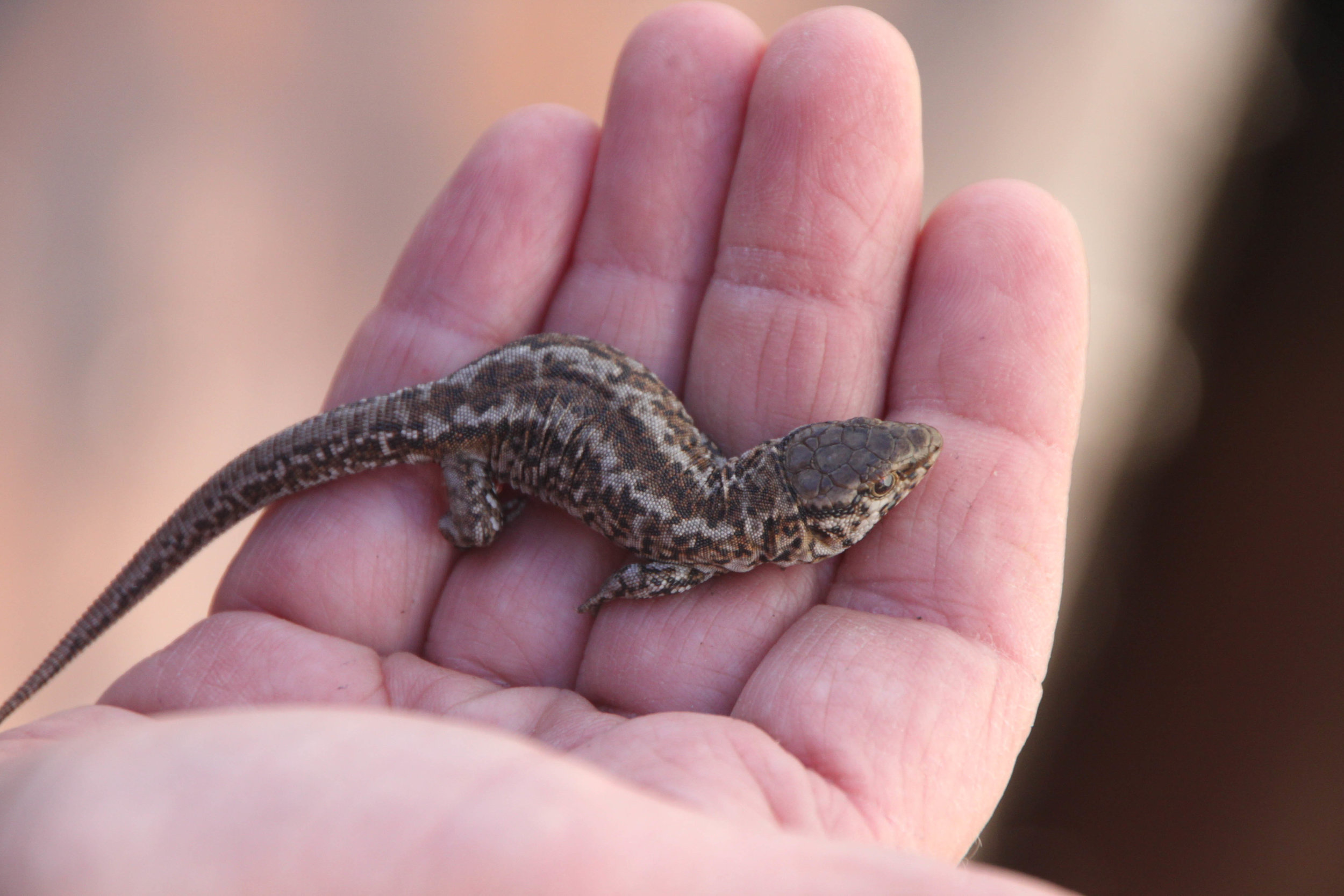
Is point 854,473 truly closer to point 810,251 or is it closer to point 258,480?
point 810,251

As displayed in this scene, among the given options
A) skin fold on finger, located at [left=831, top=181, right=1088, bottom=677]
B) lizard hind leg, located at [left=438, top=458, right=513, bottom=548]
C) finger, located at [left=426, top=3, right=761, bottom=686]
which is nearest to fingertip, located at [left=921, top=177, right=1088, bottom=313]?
skin fold on finger, located at [left=831, top=181, right=1088, bottom=677]

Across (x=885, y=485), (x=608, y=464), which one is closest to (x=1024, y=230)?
(x=885, y=485)

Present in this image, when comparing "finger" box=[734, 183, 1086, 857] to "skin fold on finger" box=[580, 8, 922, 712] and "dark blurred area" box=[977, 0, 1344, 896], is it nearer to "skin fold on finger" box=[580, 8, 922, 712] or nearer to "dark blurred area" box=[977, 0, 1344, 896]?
"skin fold on finger" box=[580, 8, 922, 712]

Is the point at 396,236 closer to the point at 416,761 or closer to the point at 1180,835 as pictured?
the point at 416,761

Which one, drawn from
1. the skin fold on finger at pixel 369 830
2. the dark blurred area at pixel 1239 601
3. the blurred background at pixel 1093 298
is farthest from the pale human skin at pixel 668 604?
the dark blurred area at pixel 1239 601

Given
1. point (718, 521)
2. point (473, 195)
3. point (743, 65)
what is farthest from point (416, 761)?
Result: point (743, 65)

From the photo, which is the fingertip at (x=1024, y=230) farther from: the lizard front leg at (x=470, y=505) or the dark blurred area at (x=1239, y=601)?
the dark blurred area at (x=1239, y=601)
